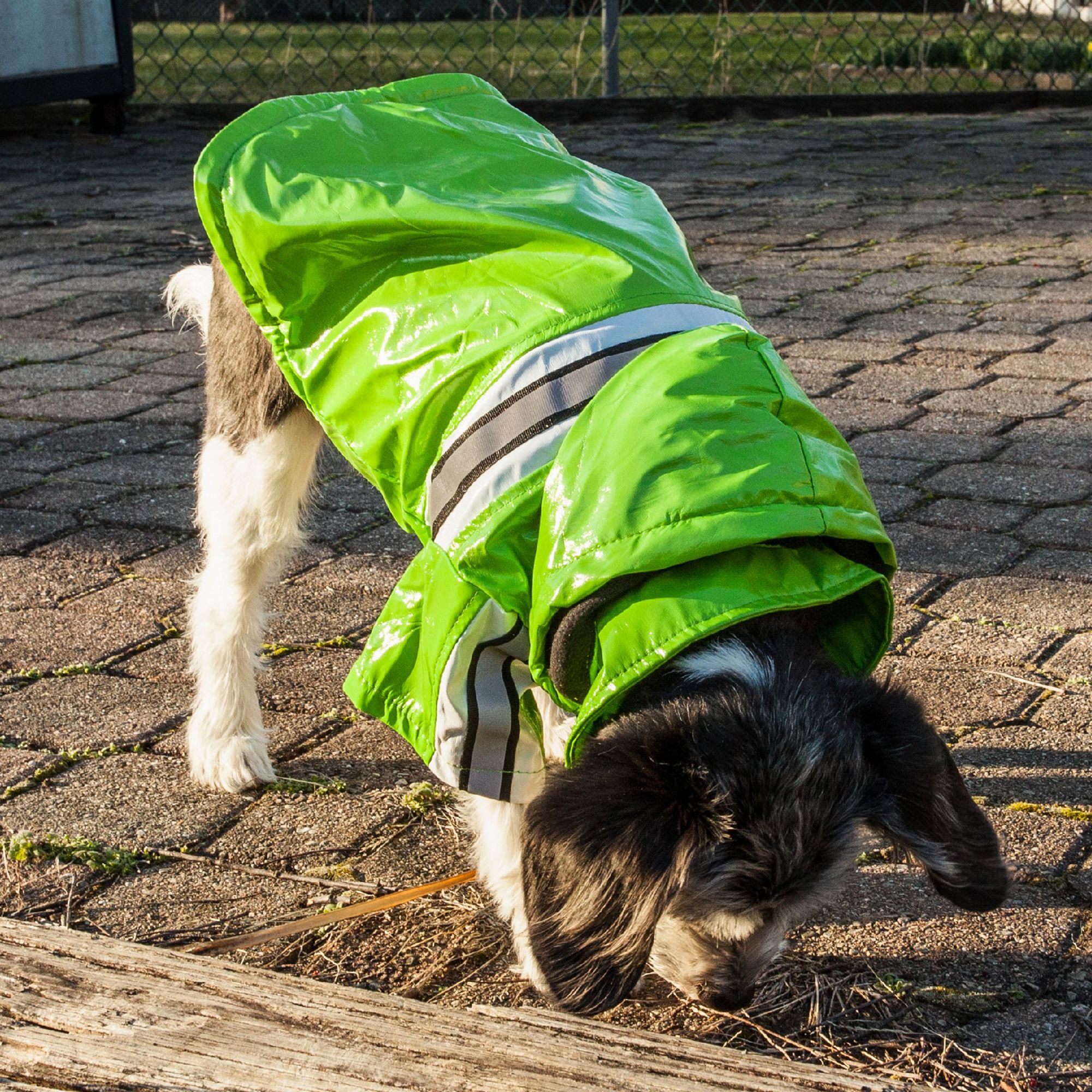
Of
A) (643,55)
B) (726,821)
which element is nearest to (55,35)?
(643,55)

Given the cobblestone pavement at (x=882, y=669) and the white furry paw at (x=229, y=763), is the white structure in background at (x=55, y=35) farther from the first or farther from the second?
the white furry paw at (x=229, y=763)

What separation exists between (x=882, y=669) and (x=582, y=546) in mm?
1693

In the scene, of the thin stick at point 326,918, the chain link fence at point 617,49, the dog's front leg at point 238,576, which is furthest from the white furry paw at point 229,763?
the chain link fence at point 617,49

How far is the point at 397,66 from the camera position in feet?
47.2

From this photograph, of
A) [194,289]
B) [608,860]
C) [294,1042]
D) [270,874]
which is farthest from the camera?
[194,289]

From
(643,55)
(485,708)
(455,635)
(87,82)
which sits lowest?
(643,55)

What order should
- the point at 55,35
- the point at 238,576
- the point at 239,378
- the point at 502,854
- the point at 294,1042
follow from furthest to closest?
the point at 55,35, the point at 238,576, the point at 239,378, the point at 502,854, the point at 294,1042

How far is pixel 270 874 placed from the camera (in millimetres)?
3014

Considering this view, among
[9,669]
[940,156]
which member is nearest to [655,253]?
[9,669]

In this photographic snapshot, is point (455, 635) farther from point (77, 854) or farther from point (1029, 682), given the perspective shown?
point (1029, 682)

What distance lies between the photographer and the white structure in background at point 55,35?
10.6 m

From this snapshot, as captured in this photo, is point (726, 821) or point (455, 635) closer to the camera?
point (726, 821)

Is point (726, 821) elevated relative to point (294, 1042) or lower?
elevated

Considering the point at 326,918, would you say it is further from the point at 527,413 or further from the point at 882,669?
the point at 882,669
